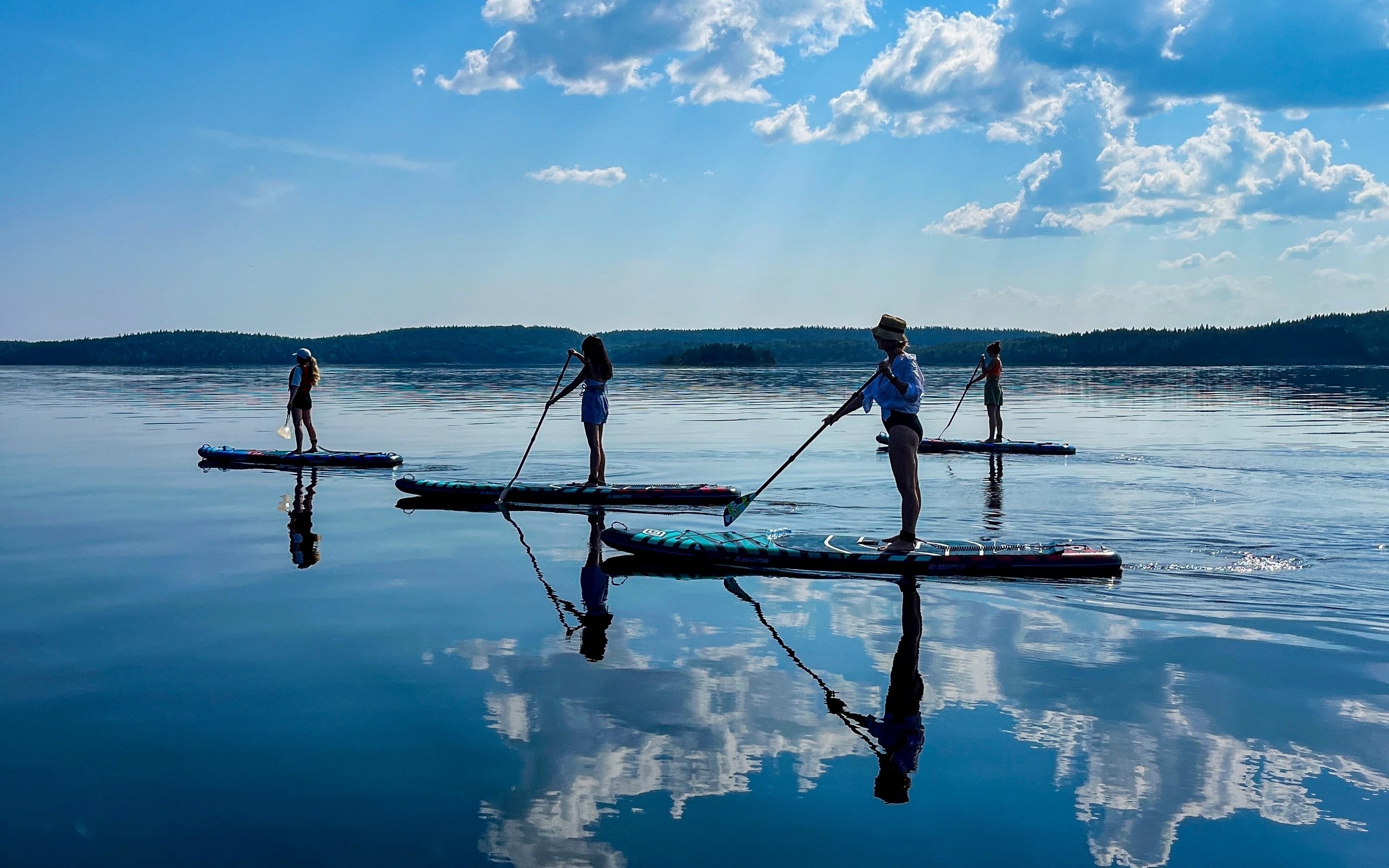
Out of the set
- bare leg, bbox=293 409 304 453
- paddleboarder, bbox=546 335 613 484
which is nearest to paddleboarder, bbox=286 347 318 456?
bare leg, bbox=293 409 304 453

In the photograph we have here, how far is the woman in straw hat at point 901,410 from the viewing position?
11.6m

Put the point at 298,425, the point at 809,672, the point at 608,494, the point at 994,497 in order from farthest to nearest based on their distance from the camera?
the point at 298,425, the point at 994,497, the point at 608,494, the point at 809,672

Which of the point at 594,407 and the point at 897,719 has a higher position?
the point at 594,407

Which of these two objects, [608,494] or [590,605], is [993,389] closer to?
[608,494]

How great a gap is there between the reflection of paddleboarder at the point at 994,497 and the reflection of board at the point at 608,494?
3607 mm

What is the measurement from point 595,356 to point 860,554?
6.77 metres

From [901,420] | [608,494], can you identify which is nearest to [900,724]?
[901,420]

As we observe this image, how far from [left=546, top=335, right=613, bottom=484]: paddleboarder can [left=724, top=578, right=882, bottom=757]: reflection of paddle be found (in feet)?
21.1

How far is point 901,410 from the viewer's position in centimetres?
1171

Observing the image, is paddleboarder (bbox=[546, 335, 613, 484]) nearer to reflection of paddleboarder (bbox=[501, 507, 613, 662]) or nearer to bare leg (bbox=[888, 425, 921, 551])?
reflection of paddleboarder (bbox=[501, 507, 613, 662])

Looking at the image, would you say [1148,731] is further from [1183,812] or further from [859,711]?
[859,711]

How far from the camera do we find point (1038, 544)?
11.8 m

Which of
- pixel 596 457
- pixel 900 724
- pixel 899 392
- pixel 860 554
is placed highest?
pixel 899 392

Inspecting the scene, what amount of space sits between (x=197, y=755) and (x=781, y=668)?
376cm
